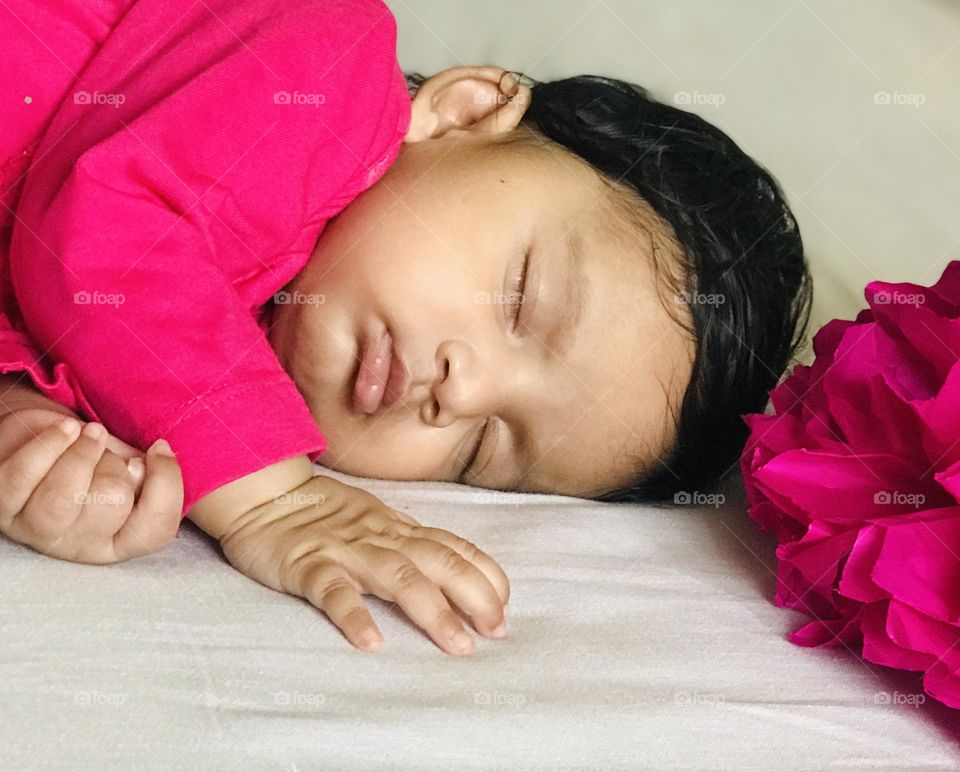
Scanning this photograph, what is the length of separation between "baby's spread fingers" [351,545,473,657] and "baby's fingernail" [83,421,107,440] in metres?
0.21

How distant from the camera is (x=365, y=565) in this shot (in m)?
0.82

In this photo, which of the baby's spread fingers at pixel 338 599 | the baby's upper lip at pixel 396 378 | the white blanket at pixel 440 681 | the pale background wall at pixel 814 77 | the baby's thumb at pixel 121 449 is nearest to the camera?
the white blanket at pixel 440 681

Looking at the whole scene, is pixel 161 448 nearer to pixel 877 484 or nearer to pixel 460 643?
pixel 460 643

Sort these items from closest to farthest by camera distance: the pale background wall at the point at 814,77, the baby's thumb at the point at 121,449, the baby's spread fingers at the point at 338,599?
1. the baby's spread fingers at the point at 338,599
2. the baby's thumb at the point at 121,449
3. the pale background wall at the point at 814,77

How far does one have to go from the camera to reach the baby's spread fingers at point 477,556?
84 centimetres

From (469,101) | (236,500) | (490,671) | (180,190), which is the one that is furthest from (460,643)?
(469,101)

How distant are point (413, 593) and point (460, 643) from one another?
0.18ft

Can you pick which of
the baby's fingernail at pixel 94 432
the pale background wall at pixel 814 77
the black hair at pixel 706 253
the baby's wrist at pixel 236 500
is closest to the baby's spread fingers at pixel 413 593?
the baby's wrist at pixel 236 500

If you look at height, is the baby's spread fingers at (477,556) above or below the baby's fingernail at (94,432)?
above

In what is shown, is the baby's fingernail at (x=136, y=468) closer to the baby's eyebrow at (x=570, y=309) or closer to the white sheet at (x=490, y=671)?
the white sheet at (x=490, y=671)

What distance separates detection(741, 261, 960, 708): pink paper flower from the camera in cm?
78

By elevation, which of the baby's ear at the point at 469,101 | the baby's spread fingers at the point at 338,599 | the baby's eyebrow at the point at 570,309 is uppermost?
the baby's ear at the point at 469,101

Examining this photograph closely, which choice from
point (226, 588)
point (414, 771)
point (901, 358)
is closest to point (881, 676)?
point (901, 358)

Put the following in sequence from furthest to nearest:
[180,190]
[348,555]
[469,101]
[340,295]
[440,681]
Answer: [469,101] < [340,295] < [180,190] < [348,555] < [440,681]
